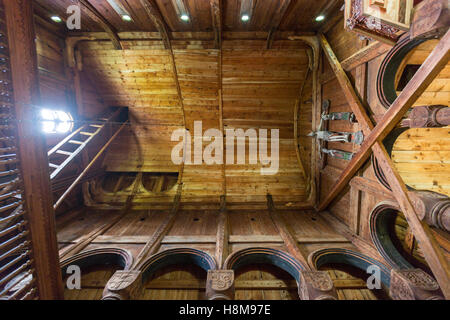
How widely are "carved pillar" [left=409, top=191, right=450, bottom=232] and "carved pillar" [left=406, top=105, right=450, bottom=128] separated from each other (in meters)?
0.93

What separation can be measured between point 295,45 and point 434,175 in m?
4.51

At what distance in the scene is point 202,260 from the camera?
3.54 meters

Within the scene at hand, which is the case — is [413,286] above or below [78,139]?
below

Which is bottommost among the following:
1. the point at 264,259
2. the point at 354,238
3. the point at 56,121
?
the point at 264,259

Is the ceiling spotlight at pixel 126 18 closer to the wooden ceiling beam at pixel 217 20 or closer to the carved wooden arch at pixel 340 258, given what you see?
the wooden ceiling beam at pixel 217 20

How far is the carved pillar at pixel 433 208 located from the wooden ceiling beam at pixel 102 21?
6.87 meters

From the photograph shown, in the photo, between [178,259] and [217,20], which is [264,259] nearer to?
[178,259]

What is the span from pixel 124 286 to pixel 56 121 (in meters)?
4.52

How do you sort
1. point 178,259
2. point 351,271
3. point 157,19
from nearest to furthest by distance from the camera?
point 351,271 → point 178,259 → point 157,19

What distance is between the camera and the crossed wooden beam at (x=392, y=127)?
83.4 inches

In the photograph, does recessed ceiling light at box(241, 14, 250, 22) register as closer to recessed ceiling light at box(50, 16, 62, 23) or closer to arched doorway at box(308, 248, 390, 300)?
recessed ceiling light at box(50, 16, 62, 23)

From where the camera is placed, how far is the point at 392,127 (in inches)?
111

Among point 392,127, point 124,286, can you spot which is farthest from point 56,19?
point 392,127
